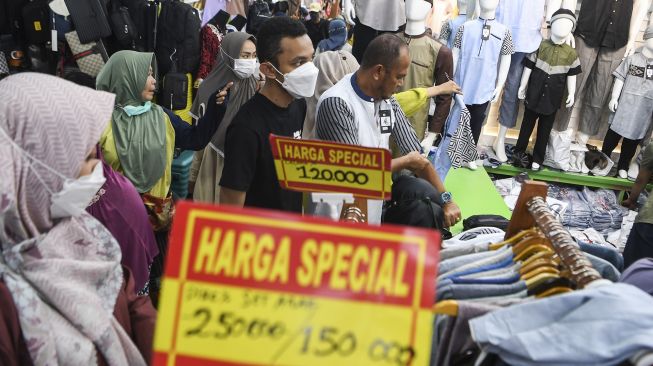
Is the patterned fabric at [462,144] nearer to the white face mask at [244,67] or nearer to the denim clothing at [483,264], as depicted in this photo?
the white face mask at [244,67]

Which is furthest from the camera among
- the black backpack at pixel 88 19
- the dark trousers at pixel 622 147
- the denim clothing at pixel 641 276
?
the dark trousers at pixel 622 147

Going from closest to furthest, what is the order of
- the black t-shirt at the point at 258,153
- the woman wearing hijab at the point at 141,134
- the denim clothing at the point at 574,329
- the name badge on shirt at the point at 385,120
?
the denim clothing at the point at 574,329, the black t-shirt at the point at 258,153, the name badge on shirt at the point at 385,120, the woman wearing hijab at the point at 141,134

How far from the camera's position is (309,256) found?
790mm

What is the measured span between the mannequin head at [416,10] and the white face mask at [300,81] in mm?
2280

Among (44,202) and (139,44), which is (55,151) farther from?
(139,44)

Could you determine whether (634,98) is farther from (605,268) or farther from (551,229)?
(551,229)

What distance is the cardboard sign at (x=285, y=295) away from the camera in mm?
774

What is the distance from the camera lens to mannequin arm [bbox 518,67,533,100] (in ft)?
17.0

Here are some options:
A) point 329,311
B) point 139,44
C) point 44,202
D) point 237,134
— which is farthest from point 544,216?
point 139,44

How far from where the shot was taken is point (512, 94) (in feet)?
17.6

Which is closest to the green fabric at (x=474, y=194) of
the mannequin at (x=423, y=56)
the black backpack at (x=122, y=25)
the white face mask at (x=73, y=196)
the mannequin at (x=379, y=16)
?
the mannequin at (x=423, y=56)

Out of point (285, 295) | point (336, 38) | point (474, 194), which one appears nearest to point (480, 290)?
point (285, 295)

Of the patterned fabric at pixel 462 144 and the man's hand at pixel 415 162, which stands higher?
the man's hand at pixel 415 162

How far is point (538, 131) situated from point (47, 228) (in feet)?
16.8
